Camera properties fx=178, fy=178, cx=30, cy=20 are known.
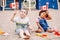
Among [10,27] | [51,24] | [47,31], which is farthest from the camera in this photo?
A: [51,24]

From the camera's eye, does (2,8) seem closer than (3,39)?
No

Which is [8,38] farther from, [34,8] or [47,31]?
[34,8]

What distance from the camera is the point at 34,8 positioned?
21.0ft

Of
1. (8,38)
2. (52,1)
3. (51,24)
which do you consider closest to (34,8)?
(52,1)

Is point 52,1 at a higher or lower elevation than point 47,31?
higher

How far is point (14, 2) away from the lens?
607cm

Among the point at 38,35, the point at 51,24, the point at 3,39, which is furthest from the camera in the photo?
the point at 51,24

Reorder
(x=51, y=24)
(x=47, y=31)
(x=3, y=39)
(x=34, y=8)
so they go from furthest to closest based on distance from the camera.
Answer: (x=34, y=8)
(x=51, y=24)
(x=47, y=31)
(x=3, y=39)

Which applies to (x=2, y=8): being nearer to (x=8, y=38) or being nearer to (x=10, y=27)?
(x=10, y=27)

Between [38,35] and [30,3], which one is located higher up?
[30,3]

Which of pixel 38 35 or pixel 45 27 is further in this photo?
pixel 45 27

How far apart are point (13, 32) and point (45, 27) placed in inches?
23.7

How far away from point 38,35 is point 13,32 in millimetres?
470

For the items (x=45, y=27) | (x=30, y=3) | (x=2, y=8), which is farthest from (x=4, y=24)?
(x=30, y=3)
